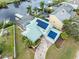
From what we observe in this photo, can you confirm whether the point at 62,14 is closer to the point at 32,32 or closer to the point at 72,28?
the point at 72,28

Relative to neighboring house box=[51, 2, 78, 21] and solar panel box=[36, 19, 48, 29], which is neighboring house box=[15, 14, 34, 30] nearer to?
solar panel box=[36, 19, 48, 29]

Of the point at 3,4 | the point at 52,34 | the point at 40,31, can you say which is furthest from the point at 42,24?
the point at 3,4

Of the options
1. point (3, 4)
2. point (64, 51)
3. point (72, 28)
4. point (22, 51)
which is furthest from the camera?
point (3, 4)

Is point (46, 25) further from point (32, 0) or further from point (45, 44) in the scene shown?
point (32, 0)

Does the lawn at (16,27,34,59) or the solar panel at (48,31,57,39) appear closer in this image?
the lawn at (16,27,34,59)

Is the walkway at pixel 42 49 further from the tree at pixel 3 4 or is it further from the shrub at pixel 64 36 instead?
the tree at pixel 3 4

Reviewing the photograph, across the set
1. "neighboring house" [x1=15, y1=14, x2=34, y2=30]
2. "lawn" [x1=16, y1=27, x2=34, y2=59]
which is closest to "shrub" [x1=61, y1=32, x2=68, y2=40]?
Answer: "lawn" [x1=16, y1=27, x2=34, y2=59]

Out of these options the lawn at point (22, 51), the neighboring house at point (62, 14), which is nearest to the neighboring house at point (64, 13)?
the neighboring house at point (62, 14)
